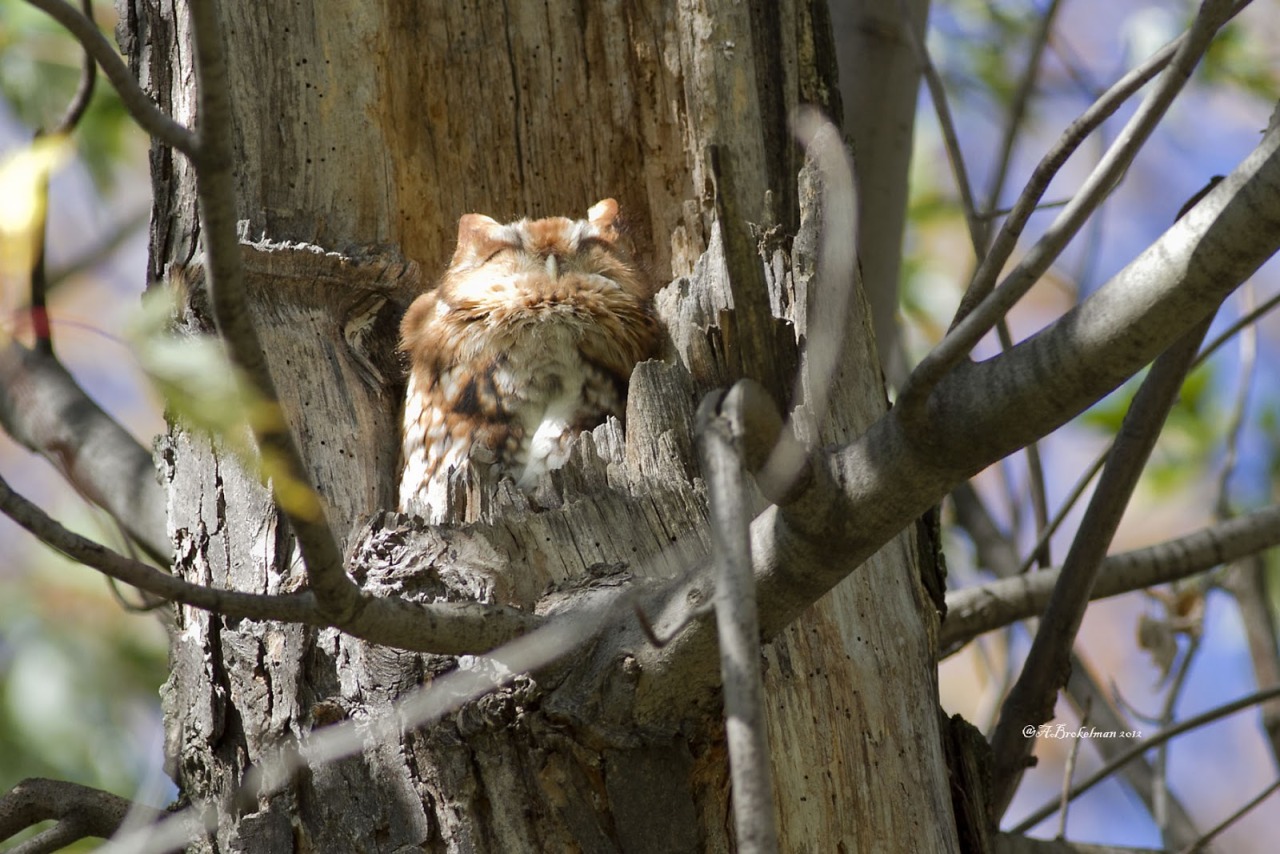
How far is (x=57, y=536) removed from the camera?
4.53 feet

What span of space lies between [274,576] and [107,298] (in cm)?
436

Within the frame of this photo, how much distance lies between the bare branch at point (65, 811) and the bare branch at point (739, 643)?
1334 mm

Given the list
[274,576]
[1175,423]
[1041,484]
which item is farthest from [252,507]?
[1175,423]

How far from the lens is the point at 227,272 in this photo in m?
1.25

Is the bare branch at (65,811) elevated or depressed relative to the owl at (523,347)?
depressed

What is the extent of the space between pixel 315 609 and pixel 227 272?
1.39ft

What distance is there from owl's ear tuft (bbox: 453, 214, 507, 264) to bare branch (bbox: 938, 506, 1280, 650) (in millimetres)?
1295

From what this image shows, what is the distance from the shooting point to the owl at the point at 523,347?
111 inches

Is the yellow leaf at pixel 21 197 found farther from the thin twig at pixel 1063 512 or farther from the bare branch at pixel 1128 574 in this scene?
the thin twig at pixel 1063 512

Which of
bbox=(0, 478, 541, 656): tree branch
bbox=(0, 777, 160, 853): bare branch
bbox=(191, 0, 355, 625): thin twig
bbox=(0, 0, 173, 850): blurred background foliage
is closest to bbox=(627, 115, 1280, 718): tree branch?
bbox=(0, 478, 541, 656): tree branch

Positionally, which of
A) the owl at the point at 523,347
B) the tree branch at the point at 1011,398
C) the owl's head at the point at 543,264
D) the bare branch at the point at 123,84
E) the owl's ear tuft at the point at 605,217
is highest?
the owl's ear tuft at the point at 605,217

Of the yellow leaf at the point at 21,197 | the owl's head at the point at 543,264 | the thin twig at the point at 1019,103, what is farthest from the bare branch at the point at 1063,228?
the thin twig at the point at 1019,103

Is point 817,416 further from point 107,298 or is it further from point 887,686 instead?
point 107,298

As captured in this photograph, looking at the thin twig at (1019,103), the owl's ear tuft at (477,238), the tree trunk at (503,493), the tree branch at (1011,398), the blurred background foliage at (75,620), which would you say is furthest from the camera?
the blurred background foliage at (75,620)
